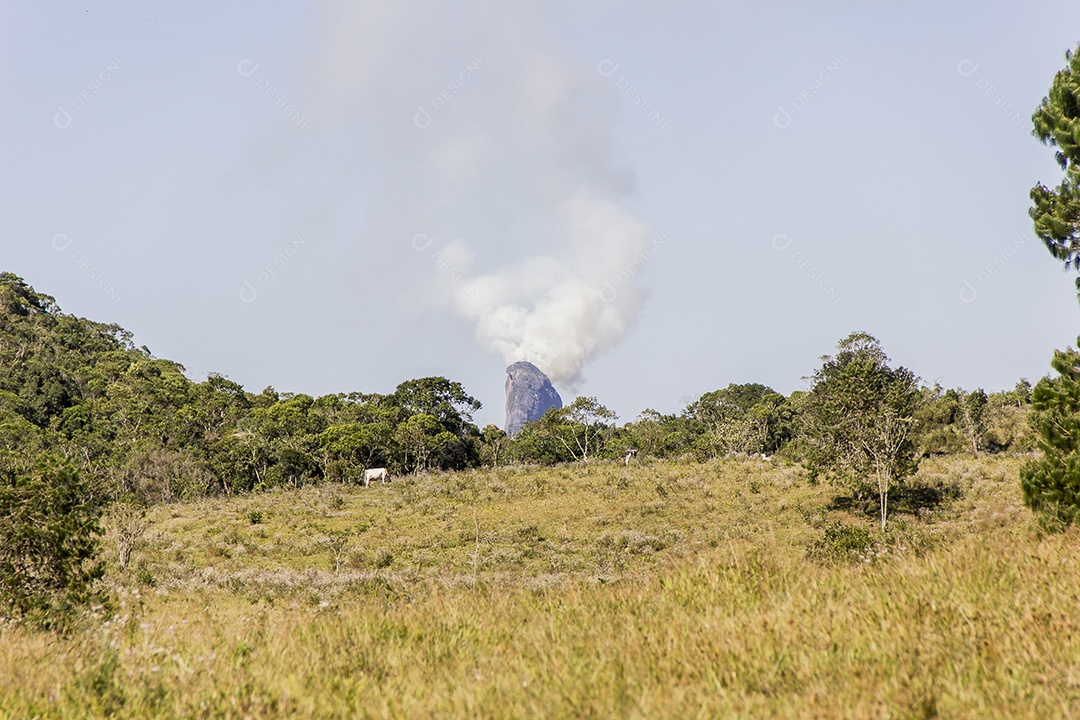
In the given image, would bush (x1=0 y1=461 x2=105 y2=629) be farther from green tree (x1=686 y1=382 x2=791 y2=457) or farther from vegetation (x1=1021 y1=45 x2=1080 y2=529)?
green tree (x1=686 y1=382 x2=791 y2=457)

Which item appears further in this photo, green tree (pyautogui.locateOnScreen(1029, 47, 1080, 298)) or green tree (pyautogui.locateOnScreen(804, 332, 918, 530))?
green tree (pyautogui.locateOnScreen(804, 332, 918, 530))

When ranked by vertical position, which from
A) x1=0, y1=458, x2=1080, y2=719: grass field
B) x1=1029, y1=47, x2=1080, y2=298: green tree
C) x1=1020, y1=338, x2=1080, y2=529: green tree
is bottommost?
x1=0, y1=458, x2=1080, y2=719: grass field

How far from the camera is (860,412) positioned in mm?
28422

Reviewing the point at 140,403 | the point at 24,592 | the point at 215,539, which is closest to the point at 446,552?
the point at 215,539

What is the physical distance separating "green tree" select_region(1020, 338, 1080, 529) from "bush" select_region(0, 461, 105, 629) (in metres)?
13.6

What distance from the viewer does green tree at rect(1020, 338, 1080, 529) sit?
943cm

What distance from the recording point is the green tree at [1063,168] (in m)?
11.7

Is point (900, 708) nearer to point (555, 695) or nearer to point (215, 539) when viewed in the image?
point (555, 695)

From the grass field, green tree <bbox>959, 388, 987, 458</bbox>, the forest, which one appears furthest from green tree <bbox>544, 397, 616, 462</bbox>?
the grass field

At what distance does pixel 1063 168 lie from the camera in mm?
12133

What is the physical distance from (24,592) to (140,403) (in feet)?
236

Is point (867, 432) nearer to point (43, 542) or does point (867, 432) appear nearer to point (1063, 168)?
point (1063, 168)

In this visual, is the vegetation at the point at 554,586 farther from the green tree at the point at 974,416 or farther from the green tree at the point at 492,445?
the green tree at the point at 492,445

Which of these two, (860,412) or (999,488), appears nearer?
(860,412)
